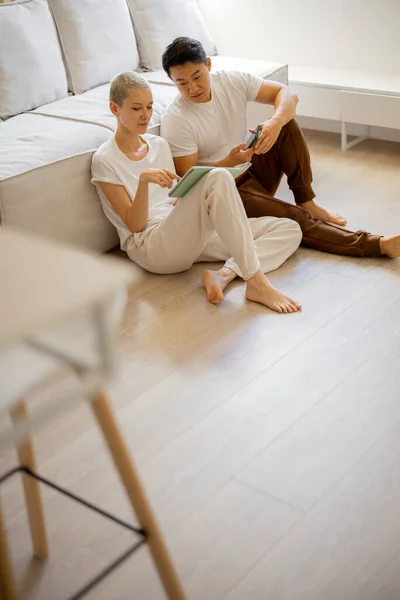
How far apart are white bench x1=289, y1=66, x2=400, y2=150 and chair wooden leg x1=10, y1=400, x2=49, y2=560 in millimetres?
2852

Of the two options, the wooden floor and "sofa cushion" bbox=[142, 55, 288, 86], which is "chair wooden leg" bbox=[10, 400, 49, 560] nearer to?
the wooden floor

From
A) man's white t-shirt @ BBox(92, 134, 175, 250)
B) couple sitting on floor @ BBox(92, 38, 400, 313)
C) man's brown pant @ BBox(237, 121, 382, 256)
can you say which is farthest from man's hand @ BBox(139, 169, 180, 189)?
man's brown pant @ BBox(237, 121, 382, 256)

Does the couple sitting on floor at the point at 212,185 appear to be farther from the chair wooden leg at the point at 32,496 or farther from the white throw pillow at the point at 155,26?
the chair wooden leg at the point at 32,496

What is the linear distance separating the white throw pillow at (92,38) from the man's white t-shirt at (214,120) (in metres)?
0.70

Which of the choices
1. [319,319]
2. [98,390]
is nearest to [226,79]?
[319,319]

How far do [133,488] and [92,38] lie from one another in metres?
2.97

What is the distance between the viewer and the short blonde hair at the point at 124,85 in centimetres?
295

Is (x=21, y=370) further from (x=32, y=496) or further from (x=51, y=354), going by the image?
(x=32, y=496)

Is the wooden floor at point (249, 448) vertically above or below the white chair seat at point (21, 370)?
below

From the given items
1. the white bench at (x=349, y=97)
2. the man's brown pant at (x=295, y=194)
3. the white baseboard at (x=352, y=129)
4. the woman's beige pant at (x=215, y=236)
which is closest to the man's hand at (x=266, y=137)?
the man's brown pant at (x=295, y=194)

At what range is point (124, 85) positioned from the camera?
2.95m

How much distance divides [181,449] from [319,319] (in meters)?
0.79

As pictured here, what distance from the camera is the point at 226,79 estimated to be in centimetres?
334

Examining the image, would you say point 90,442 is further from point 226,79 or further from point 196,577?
point 226,79
